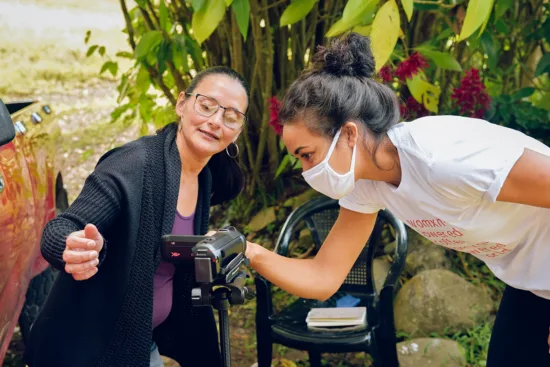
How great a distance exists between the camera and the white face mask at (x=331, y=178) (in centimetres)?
203

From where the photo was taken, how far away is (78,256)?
1.74m

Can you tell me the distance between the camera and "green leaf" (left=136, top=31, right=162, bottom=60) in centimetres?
345

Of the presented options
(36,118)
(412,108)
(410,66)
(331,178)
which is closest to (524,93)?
(412,108)

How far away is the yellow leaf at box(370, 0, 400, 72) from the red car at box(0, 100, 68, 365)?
120 centimetres

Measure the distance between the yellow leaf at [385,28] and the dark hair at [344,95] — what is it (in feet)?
0.93

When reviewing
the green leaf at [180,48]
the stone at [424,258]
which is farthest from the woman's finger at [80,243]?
the stone at [424,258]

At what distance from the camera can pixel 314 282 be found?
7.77ft

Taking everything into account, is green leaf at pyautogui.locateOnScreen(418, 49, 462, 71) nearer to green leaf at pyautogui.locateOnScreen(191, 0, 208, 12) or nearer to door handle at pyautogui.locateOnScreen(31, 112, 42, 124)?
green leaf at pyautogui.locateOnScreen(191, 0, 208, 12)

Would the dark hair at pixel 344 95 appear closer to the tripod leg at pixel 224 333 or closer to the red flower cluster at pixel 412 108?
the tripod leg at pixel 224 333

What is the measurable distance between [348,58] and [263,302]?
122 cm

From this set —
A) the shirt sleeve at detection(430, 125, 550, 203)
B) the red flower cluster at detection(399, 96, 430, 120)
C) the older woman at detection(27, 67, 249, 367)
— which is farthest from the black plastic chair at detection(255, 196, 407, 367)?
the shirt sleeve at detection(430, 125, 550, 203)

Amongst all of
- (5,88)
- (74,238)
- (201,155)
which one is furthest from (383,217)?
(5,88)

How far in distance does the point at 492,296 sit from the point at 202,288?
8.81ft

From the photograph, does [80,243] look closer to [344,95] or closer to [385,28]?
[344,95]
